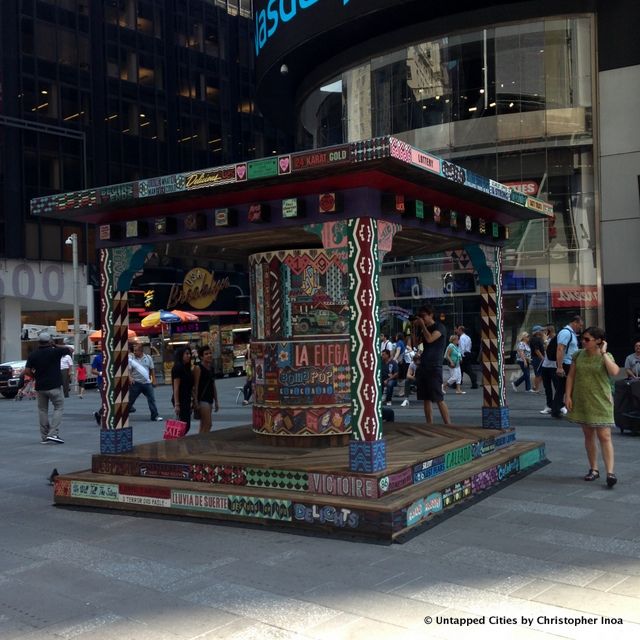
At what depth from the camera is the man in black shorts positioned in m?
10.4

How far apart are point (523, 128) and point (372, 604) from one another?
64.1ft

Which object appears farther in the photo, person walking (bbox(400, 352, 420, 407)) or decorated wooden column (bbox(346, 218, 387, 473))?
person walking (bbox(400, 352, 420, 407))

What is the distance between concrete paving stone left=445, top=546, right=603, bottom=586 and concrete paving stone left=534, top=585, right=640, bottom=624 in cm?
19

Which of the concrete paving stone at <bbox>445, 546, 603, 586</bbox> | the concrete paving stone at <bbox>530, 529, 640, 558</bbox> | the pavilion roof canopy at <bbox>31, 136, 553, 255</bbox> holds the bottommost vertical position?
the concrete paving stone at <bbox>530, 529, 640, 558</bbox>

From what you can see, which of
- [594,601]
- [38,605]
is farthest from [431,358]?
[38,605]

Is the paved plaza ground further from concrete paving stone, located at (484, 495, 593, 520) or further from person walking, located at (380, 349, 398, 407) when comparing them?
person walking, located at (380, 349, 398, 407)

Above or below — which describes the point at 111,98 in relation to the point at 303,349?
above

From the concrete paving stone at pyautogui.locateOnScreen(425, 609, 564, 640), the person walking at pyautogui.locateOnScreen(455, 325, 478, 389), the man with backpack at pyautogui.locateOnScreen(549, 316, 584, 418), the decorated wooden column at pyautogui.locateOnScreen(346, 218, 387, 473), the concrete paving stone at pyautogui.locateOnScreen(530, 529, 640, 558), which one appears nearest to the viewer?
the concrete paving stone at pyautogui.locateOnScreen(425, 609, 564, 640)

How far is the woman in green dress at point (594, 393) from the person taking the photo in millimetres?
7750

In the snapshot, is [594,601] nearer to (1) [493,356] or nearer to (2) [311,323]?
(2) [311,323]

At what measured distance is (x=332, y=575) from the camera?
17.6ft

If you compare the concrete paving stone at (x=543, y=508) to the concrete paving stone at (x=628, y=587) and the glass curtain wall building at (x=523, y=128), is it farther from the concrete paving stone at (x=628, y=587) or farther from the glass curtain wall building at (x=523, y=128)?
the glass curtain wall building at (x=523, y=128)

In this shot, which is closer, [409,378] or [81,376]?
[409,378]

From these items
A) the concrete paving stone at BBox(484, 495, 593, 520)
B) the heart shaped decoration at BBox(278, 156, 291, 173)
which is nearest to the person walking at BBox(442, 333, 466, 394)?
the concrete paving stone at BBox(484, 495, 593, 520)
